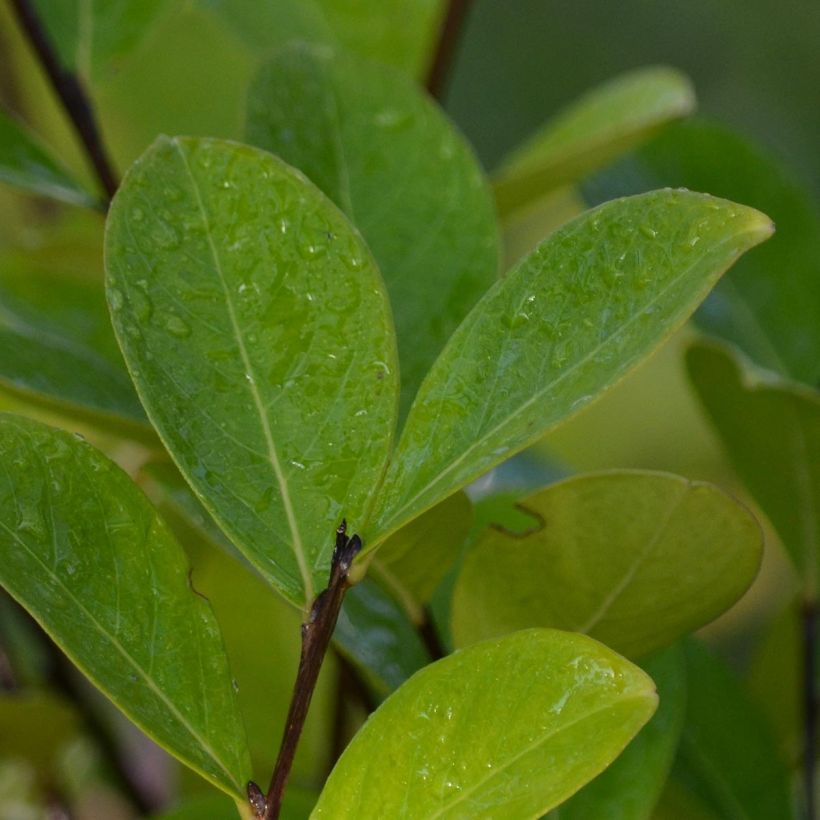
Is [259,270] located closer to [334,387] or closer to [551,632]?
[334,387]

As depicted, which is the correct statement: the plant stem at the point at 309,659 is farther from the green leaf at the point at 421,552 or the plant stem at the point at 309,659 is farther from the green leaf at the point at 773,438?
the green leaf at the point at 773,438

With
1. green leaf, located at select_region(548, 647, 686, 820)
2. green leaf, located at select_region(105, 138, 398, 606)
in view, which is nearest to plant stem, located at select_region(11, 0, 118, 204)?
green leaf, located at select_region(105, 138, 398, 606)

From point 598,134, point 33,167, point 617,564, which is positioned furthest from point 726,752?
point 33,167

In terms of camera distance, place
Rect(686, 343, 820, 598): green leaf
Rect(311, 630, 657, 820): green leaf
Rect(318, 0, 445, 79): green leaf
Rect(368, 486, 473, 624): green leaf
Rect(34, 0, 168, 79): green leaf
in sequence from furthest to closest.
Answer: Rect(318, 0, 445, 79): green leaf
Rect(34, 0, 168, 79): green leaf
Rect(686, 343, 820, 598): green leaf
Rect(368, 486, 473, 624): green leaf
Rect(311, 630, 657, 820): green leaf

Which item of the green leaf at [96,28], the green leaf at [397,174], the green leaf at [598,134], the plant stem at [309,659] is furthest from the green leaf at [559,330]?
the green leaf at [96,28]

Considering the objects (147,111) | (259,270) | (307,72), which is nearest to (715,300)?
(307,72)

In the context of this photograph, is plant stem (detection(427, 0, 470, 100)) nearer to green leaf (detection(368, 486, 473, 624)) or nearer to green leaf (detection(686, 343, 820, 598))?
green leaf (detection(686, 343, 820, 598))
